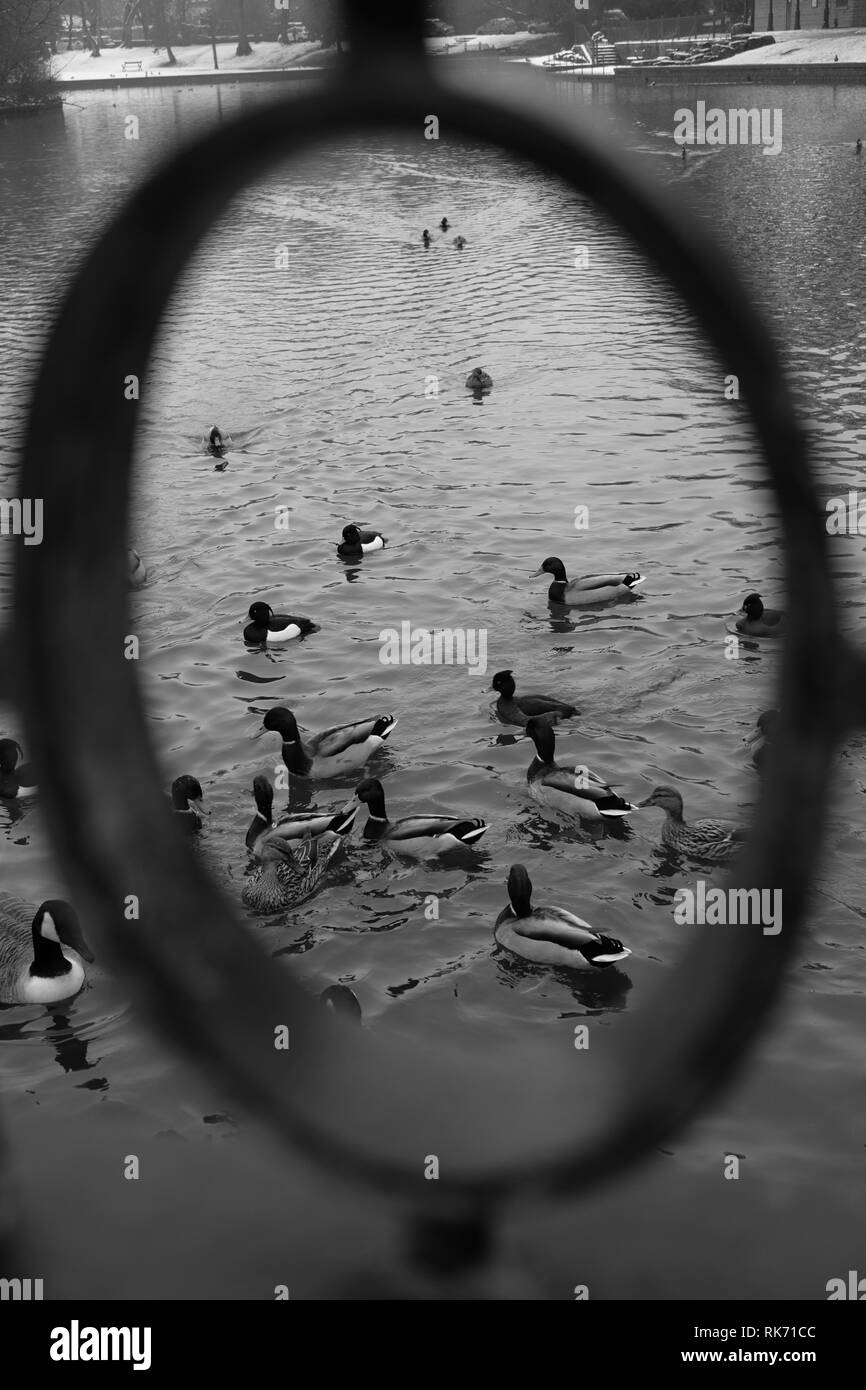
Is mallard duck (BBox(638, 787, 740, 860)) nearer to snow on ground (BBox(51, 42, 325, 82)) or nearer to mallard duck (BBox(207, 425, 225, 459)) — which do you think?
mallard duck (BBox(207, 425, 225, 459))

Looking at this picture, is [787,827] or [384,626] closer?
[787,827]

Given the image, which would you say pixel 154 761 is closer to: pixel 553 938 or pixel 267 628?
pixel 553 938

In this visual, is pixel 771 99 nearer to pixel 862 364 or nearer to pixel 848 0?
pixel 848 0

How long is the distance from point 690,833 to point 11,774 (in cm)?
527

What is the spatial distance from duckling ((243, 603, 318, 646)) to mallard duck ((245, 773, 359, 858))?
359cm

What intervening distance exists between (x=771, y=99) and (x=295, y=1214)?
225 feet

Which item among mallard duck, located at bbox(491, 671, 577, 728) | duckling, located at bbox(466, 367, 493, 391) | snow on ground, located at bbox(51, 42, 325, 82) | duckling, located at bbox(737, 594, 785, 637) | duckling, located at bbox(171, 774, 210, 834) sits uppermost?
snow on ground, located at bbox(51, 42, 325, 82)

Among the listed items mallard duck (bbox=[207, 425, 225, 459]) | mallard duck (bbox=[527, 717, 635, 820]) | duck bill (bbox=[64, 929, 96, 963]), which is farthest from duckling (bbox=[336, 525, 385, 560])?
duck bill (bbox=[64, 929, 96, 963])

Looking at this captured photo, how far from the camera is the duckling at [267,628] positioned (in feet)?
48.2

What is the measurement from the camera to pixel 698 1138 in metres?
7.22

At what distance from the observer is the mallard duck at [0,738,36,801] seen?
11.2 metres

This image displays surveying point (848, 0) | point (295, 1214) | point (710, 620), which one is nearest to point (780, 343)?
point (295, 1214)

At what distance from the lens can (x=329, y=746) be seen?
12.1 meters

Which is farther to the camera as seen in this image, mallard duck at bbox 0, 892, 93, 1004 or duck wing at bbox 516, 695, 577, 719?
duck wing at bbox 516, 695, 577, 719
